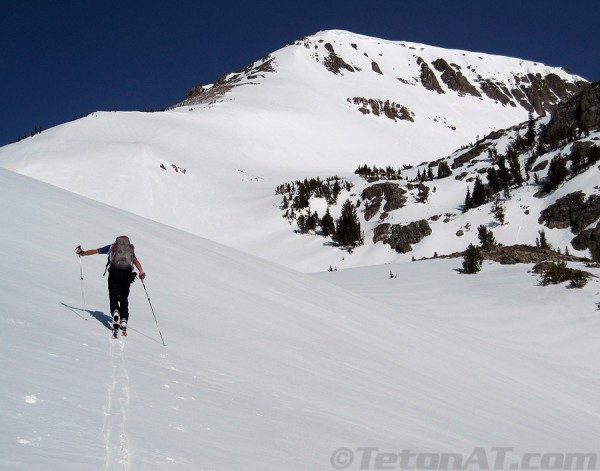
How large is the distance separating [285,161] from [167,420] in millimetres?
43916

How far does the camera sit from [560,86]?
315 ft

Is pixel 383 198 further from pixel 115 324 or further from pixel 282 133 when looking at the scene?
pixel 282 133

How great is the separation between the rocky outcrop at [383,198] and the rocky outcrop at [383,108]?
41.1m

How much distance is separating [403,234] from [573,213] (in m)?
7.03

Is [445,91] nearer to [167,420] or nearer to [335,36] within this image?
[335,36]

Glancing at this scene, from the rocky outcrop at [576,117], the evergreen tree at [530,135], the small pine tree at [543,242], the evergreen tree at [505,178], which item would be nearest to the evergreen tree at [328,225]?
the evergreen tree at [505,178]

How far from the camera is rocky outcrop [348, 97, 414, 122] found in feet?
221

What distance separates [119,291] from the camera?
5.09 meters

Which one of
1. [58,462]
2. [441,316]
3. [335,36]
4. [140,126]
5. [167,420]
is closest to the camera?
[58,462]

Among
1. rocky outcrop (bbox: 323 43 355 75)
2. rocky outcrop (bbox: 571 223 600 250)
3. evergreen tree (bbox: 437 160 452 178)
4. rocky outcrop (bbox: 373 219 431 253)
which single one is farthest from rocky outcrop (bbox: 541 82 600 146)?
rocky outcrop (bbox: 323 43 355 75)

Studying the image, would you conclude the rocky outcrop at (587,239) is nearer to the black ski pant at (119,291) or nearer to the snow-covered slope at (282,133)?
the snow-covered slope at (282,133)

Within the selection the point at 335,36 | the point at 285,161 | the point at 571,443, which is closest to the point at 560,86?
the point at 335,36

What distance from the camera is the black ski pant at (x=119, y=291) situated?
4.97m

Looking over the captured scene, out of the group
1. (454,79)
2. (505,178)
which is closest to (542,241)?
(505,178)
